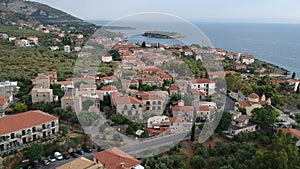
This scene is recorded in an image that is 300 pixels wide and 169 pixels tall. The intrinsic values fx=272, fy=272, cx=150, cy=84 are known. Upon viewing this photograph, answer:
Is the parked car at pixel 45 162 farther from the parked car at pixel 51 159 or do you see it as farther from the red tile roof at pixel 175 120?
the red tile roof at pixel 175 120

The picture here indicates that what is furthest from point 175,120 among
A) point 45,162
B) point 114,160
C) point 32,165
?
point 32,165

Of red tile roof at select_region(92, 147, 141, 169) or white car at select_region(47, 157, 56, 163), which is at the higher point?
red tile roof at select_region(92, 147, 141, 169)

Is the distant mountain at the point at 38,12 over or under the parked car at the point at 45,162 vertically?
over

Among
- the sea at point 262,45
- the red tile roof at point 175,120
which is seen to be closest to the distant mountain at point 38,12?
the sea at point 262,45

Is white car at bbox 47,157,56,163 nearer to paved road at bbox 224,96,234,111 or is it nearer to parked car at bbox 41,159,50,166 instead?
parked car at bbox 41,159,50,166

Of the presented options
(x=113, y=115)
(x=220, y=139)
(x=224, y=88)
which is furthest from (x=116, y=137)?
(x=224, y=88)

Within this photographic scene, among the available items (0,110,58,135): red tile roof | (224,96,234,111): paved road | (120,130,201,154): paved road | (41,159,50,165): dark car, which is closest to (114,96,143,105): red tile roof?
(120,130,201,154): paved road

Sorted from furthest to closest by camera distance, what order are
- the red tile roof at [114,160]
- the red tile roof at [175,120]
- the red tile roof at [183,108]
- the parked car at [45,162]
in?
the red tile roof at [183,108] < the red tile roof at [175,120] < the parked car at [45,162] < the red tile roof at [114,160]

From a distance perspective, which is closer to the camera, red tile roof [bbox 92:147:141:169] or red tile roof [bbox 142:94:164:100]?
red tile roof [bbox 92:147:141:169]

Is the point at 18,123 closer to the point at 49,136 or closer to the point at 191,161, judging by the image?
the point at 49,136
